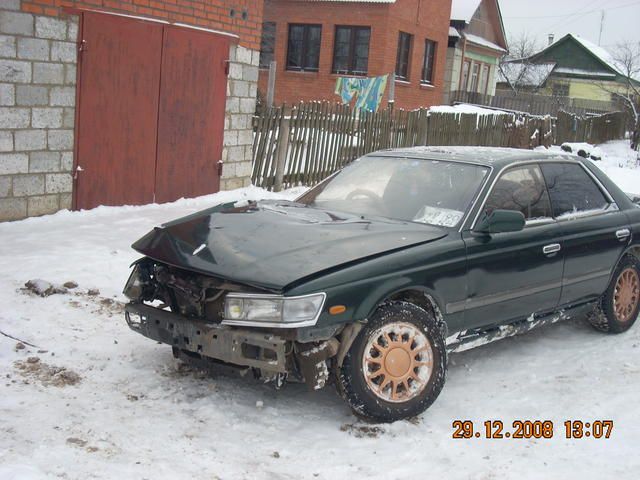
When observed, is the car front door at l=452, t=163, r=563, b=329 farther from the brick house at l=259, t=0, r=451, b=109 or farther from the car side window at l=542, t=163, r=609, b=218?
the brick house at l=259, t=0, r=451, b=109

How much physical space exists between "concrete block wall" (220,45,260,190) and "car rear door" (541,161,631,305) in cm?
639

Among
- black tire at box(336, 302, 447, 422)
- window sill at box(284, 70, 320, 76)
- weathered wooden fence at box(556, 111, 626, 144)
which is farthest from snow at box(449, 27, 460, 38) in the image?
black tire at box(336, 302, 447, 422)

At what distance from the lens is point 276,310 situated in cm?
405

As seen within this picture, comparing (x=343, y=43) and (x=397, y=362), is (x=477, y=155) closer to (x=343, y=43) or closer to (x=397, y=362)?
(x=397, y=362)

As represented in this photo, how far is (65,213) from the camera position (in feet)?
29.6

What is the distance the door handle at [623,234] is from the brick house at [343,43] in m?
19.5

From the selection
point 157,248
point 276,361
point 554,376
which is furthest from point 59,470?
point 554,376

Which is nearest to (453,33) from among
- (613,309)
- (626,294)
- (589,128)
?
(589,128)

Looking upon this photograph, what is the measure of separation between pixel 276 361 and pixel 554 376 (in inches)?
91.3

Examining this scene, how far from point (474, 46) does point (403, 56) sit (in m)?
9.16

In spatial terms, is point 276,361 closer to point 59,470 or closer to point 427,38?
point 59,470

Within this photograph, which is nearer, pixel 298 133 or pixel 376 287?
pixel 376 287

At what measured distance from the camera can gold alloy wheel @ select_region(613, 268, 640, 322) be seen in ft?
20.9

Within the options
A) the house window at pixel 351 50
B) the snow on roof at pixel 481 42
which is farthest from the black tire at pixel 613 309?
the snow on roof at pixel 481 42
